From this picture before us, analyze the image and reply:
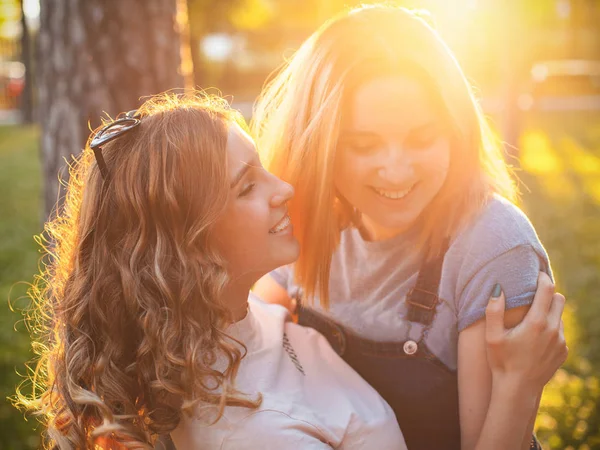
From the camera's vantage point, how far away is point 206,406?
6.32ft

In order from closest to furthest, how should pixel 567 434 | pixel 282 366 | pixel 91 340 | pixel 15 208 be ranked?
pixel 91 340 < pixel 282 366 < pixel 567 434 < pixel 15 208

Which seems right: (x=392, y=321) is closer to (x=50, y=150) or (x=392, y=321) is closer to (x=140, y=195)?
(x=140, y=195)

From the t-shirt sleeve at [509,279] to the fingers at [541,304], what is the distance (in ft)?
0.05

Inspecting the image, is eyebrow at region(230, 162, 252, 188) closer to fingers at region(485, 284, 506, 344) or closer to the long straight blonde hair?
the long straight blonde hair

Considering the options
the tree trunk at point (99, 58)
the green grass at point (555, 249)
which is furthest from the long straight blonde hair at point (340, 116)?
the green grass at point (555, 249)

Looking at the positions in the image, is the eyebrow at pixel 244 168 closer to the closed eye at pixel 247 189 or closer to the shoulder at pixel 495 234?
the closed eye at pixel 247 189

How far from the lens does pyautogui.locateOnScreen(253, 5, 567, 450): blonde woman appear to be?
6.91 ft

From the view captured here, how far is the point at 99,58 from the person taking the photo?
10.6 ft

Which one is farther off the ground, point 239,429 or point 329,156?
point 329,156

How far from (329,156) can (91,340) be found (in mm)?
991

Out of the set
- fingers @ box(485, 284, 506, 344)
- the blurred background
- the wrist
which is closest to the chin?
fingers @ box(485, 284, 506, 344)

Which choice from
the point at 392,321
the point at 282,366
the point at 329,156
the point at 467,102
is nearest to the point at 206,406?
the point at 282,366

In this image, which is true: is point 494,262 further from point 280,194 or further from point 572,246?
point 572,246

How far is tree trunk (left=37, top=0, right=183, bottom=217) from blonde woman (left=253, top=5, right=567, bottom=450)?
1064mm
